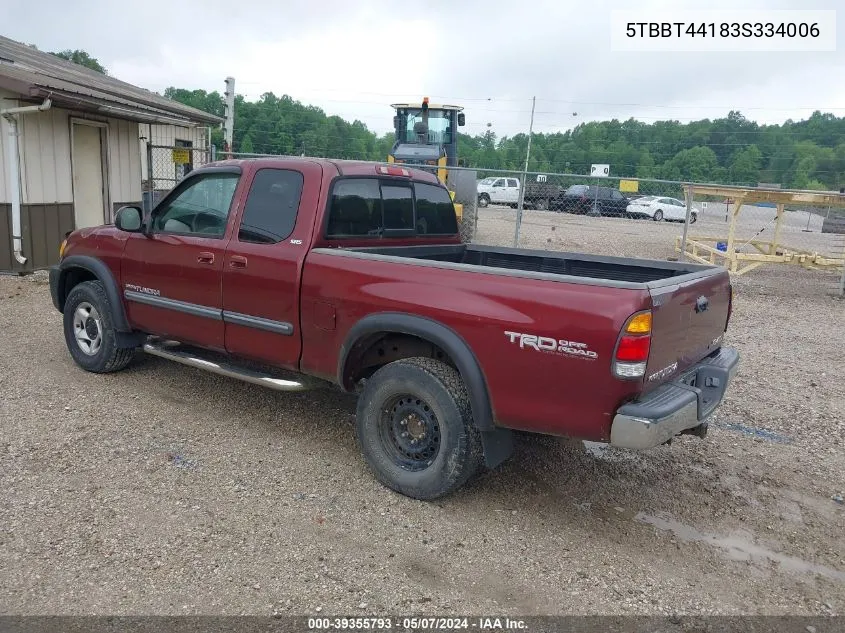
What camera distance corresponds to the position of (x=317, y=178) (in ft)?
14.2

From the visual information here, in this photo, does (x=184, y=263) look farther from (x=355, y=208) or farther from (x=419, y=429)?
(x=419, y=429)

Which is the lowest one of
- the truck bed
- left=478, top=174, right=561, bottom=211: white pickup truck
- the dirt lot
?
the dirt lot

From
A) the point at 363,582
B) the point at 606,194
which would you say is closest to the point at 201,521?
the point at 363,582

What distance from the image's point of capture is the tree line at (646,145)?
1866 inches

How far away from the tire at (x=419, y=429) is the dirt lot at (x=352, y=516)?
16cm

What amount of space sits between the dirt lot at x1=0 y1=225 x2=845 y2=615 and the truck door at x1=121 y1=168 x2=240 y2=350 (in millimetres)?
682

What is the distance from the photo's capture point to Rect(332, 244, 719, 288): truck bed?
4461 millimetres

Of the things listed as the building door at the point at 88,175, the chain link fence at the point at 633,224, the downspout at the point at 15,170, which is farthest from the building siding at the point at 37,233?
the chain link fence at the point at 633,224

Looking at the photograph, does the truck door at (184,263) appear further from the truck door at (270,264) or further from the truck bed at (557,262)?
the truck bed at (557,262)

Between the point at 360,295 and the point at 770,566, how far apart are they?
2.58 metres

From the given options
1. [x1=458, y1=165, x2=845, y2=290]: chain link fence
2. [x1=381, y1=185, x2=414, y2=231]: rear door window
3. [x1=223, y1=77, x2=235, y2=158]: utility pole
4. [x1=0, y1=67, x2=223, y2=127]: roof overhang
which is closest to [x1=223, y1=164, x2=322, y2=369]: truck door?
[x1=381, y1=185, x2=414, y2=231]: rear door window

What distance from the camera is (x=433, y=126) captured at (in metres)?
17.1

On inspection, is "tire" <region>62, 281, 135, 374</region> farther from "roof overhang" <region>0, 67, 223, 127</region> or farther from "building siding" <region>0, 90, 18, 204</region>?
"building siding" <region>0, 90, 18, 204</region>

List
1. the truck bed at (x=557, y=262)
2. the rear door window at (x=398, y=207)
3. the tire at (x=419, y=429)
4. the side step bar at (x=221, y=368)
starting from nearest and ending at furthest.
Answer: the tire at (x=419, y=429) < the side step bar at (x=221, y=368) < the truck bed at (x=557, y=262) < the rear door window at (x=398, y=207)
